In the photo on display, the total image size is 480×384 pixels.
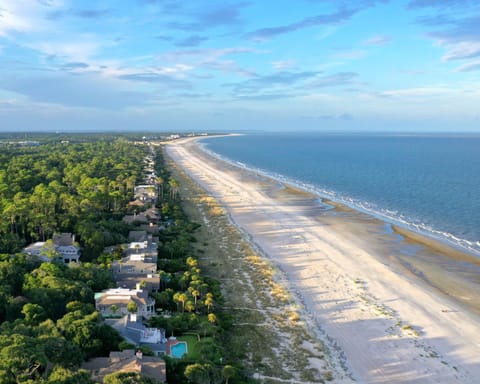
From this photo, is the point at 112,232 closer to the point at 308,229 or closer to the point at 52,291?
the point at 52,291

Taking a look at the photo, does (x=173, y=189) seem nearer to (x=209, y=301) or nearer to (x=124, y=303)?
(x=209, y=301)

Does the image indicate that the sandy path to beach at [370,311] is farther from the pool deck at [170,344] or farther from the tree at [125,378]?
the tree at [125,378]

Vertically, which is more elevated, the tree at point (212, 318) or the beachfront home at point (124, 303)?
the beachfront home at point (124, 303)

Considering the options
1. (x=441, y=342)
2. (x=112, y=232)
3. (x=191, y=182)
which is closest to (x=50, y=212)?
(x=112, y=232)

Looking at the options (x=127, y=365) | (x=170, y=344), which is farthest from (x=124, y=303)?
(x=127, y=365)

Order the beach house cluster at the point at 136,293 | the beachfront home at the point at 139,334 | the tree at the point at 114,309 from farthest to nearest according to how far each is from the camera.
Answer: the tree at the point at 114,309 < the beach house cluster at the point at 136,293 < the beachfront home at the point at 139,334

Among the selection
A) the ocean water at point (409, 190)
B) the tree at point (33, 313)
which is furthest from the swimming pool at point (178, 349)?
the ocean water at point (409, 190)
